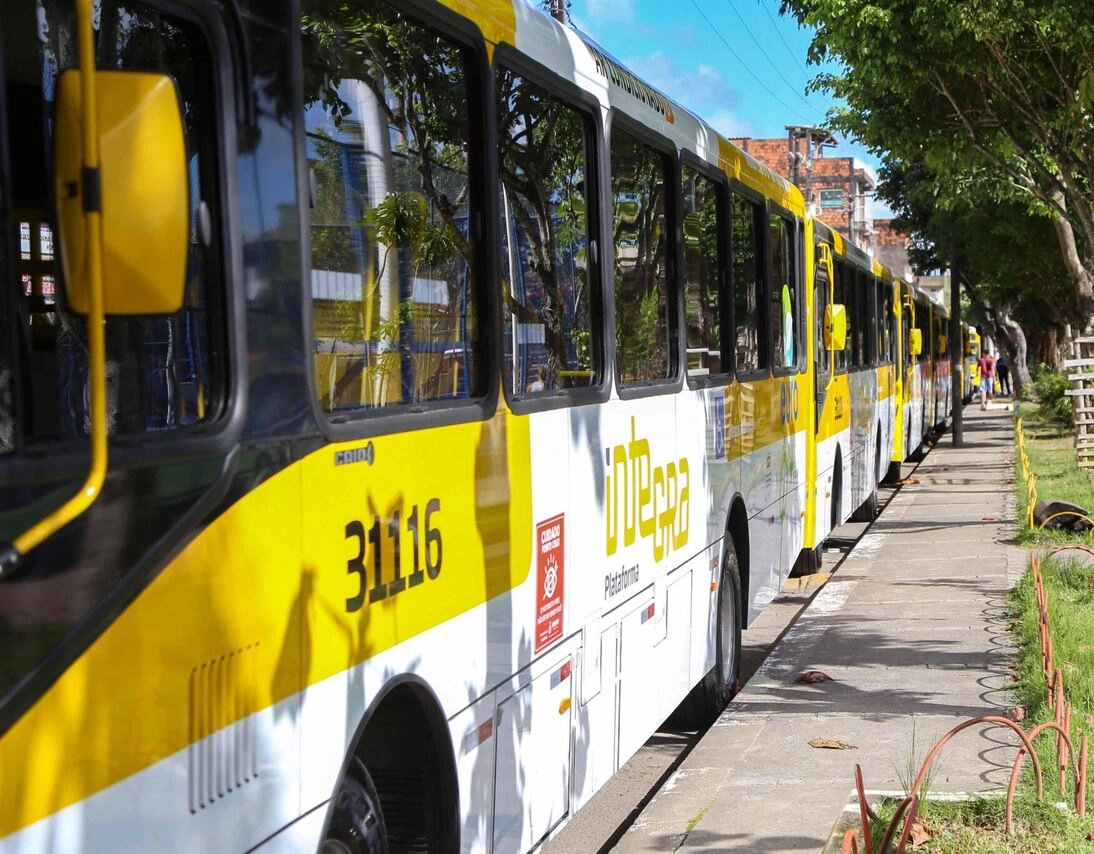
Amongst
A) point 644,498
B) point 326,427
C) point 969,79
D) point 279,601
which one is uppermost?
point 969,79

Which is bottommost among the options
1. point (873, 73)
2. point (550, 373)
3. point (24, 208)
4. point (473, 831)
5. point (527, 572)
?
point (473, 831)

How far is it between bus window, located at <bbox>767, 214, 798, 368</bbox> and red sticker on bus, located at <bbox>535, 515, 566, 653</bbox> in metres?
5.22

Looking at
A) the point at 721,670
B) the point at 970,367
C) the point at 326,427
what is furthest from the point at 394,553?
the point at 970,367

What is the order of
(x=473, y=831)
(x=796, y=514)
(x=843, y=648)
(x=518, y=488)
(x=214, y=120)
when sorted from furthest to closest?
(x=796, y=514), (x=843, y=648), (x=518, y=488), (x=473, y=831), (x=214, y=120)

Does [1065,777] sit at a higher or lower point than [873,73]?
lower

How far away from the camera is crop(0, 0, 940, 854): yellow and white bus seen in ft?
8.32

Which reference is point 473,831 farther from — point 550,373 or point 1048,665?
point 1048,665

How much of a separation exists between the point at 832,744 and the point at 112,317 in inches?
211

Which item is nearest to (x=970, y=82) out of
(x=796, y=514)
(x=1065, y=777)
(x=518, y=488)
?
(x=796, y=514)

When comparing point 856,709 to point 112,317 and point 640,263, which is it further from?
point 112,317

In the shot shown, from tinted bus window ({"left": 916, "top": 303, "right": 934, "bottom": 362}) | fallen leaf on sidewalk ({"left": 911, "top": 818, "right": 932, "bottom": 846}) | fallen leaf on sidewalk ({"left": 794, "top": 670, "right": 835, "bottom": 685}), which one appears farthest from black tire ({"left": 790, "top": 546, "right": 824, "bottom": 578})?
tinted bus window ({"left": 916, "top": 303, "right": 934, "bottom": 362})

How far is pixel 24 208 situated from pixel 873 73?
1612cm

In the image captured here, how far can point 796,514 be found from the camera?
38.2 feet

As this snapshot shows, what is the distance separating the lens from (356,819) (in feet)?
12.2
